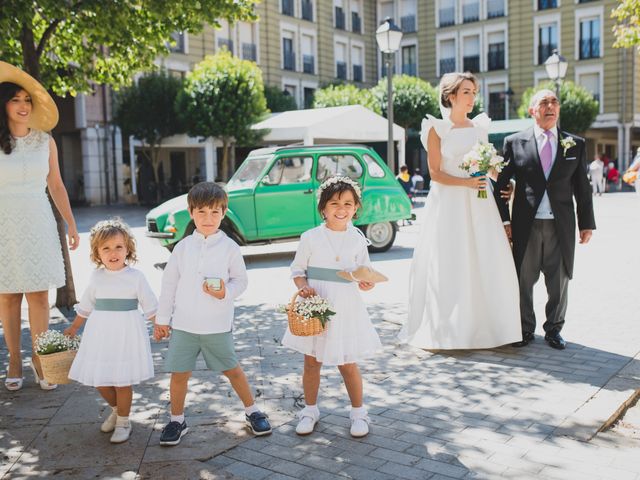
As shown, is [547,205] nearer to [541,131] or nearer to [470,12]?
[541,131]

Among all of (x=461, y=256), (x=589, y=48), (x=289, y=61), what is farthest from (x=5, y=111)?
(x=589, y=48)

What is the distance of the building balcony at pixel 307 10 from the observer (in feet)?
125

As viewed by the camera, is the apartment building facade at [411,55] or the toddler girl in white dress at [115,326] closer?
the toddler girl in white dress at [115,326]

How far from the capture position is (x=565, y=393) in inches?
166

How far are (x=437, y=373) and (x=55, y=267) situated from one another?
2710mm

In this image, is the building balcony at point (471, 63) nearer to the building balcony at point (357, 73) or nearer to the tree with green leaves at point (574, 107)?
the tree with green leaves at point (574, 107)

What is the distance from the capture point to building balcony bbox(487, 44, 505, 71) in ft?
134

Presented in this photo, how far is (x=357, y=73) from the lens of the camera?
4219 centimetres

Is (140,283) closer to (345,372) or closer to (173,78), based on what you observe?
(345,372)

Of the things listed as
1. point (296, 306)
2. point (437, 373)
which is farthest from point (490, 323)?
point (296, 306)

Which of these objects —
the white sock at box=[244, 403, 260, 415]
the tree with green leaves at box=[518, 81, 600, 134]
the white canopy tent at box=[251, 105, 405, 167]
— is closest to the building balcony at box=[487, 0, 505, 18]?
the tree with green leaves at box=[518, 81, 600, 134]

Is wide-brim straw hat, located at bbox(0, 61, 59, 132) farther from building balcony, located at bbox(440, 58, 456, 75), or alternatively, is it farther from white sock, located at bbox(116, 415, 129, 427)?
building balcony, located at bbox(440, 58, 456, 75)

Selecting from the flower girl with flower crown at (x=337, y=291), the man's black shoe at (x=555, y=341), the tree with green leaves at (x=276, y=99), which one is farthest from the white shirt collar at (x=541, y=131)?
the tree with green leaves at (x=276, y=99)

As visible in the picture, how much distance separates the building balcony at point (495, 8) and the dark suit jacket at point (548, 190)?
38.5 m
